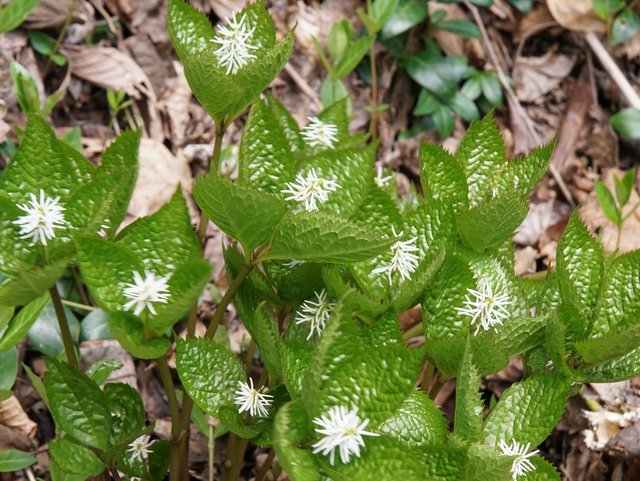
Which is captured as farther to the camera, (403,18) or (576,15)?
(576,15)

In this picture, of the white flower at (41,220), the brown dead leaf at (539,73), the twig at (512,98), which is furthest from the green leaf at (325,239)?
the brown dead leaf at (539,73)

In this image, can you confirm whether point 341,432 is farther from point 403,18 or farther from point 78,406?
point 403,18

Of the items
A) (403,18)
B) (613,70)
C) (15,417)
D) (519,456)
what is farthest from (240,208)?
(613,70)

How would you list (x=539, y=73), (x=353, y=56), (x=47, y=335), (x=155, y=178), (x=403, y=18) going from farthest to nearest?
(x=539, y=73), (x=403, y=18), (x=155, y=178), (x=353, y=56), (x=47, y=335)

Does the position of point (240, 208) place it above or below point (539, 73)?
below

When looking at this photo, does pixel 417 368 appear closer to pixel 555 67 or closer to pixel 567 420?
pixel 567 420

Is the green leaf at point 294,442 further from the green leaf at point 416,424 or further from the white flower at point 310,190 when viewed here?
the white flower at point 310,190

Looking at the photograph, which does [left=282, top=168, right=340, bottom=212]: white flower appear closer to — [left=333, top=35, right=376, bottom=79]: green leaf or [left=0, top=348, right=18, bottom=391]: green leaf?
[left=0, top=348, right=18, bottom=391]: green leaf
